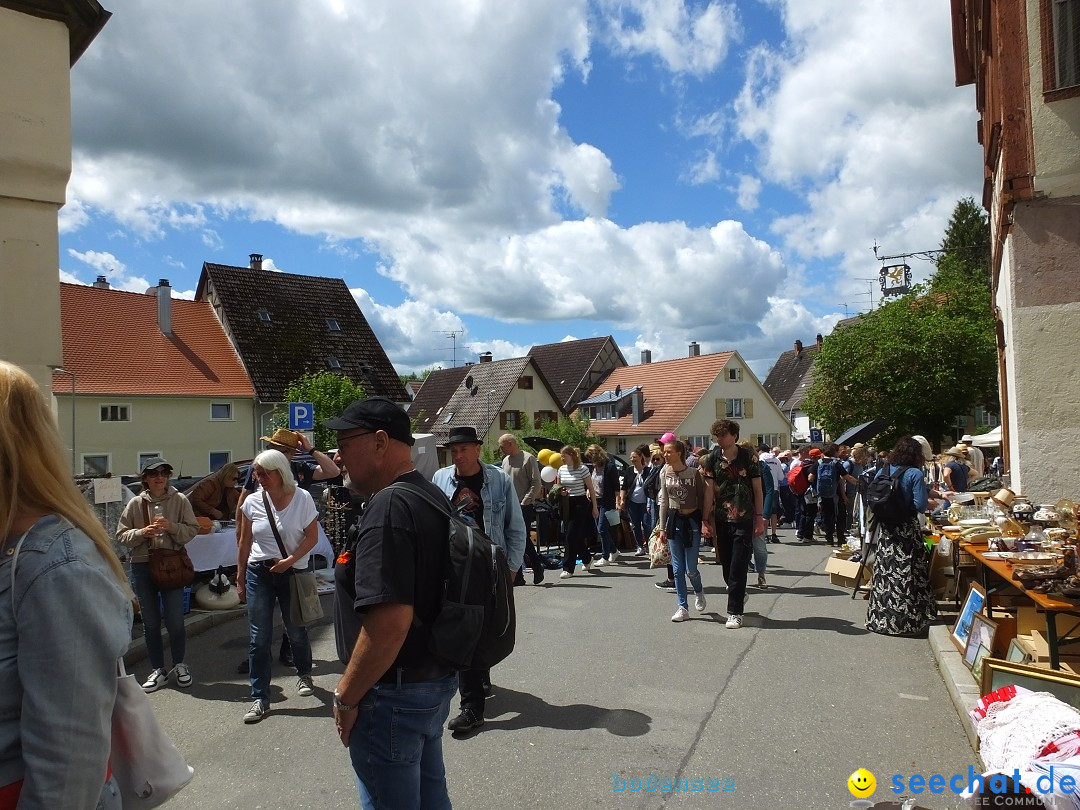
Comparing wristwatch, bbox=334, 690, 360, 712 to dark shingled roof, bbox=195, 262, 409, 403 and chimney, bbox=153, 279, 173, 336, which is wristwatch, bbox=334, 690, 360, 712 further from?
chimney, bbox=153, 279, 173, 336

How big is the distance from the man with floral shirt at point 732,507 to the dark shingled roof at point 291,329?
30705 mm

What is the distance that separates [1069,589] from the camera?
4.70 metres

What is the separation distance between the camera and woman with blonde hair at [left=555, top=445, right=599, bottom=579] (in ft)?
36.8

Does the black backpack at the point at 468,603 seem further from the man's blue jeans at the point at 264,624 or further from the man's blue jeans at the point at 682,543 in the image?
the man's blue jeans at the point at 682,543

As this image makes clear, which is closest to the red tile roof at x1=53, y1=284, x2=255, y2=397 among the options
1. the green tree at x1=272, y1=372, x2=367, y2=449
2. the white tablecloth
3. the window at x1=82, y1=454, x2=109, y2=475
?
the window at x1=82, y1=454, x2=109, y2=475

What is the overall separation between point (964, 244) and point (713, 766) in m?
65.6

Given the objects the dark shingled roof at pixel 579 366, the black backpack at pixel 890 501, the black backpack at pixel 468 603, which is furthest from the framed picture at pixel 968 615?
the dark shingled roof at pixel 579 366

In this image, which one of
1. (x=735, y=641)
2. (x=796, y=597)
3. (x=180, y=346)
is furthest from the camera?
(x=180, y=346)

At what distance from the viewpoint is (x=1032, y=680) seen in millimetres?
4062

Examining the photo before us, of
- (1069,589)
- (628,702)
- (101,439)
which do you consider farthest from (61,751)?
(101,439)

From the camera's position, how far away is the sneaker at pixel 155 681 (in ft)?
20.2

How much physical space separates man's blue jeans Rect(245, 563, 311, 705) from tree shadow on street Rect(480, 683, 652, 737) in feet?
4.93

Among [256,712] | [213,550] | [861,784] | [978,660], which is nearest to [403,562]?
[861,784]

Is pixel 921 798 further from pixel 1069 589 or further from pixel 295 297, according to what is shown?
pixel 295 297
